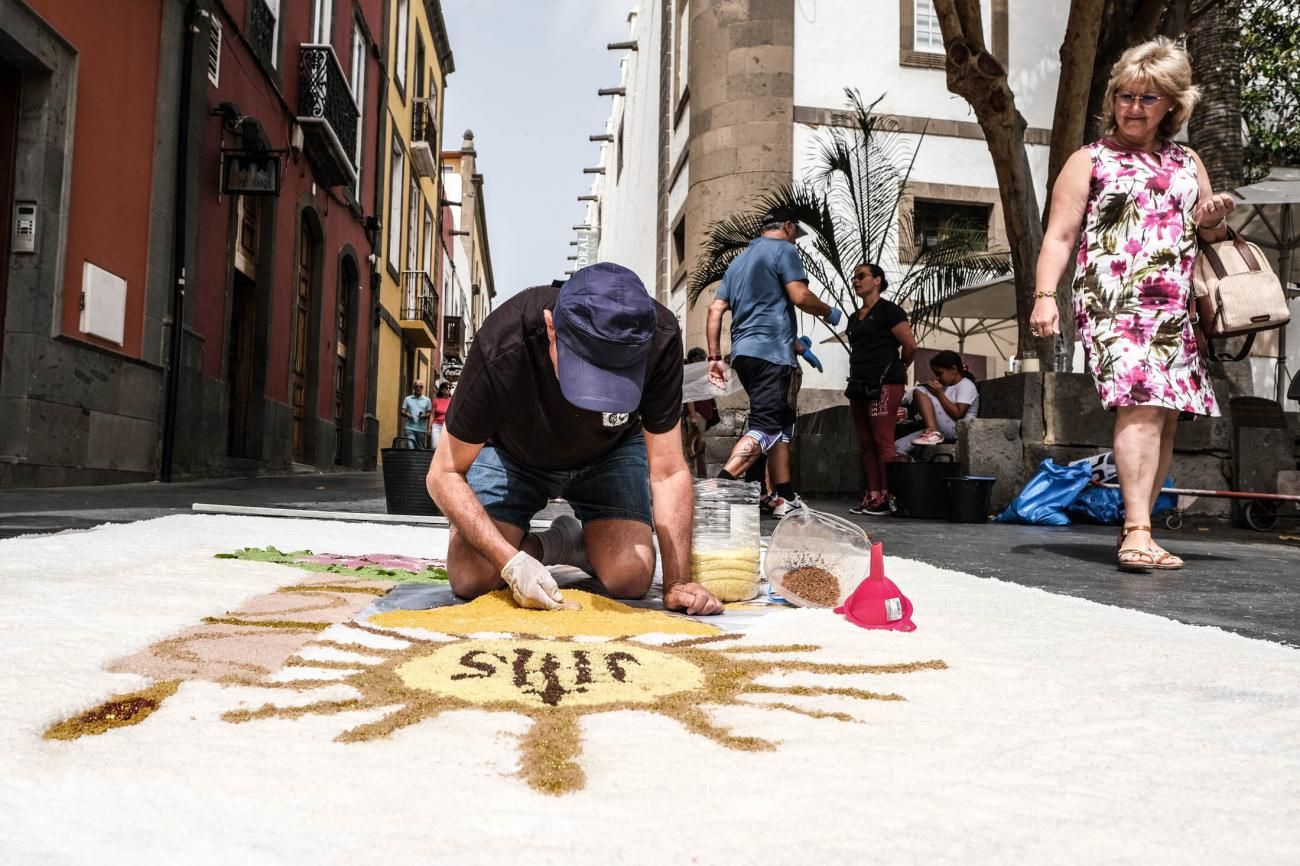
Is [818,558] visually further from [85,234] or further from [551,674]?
[85,234]

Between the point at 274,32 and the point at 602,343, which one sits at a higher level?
the point at 274,32

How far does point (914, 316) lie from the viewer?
9.29 metres

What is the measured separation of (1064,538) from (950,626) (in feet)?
10.8

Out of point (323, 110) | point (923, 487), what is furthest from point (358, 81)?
point (923, 487)

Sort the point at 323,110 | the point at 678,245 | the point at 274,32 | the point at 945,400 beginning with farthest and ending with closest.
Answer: the point at 678,245
the point at 323,110
the point at 274,32
the point at 945,400

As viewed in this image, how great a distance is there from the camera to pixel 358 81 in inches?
610

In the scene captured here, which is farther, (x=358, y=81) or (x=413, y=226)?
(x=413, y=226)

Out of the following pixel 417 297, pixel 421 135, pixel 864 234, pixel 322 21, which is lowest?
pixel 864 234

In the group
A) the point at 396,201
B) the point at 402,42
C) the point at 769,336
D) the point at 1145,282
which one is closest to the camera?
the point at 1145,282

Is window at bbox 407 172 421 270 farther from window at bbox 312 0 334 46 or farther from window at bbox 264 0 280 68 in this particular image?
window at bbox 264 0 280 68

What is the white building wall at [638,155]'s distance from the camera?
18.1 m

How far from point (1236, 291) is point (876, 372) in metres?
3.31

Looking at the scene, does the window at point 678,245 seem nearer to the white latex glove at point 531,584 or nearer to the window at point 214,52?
the window at point 214,52

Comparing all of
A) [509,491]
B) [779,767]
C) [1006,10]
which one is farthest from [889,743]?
[1006,10]
